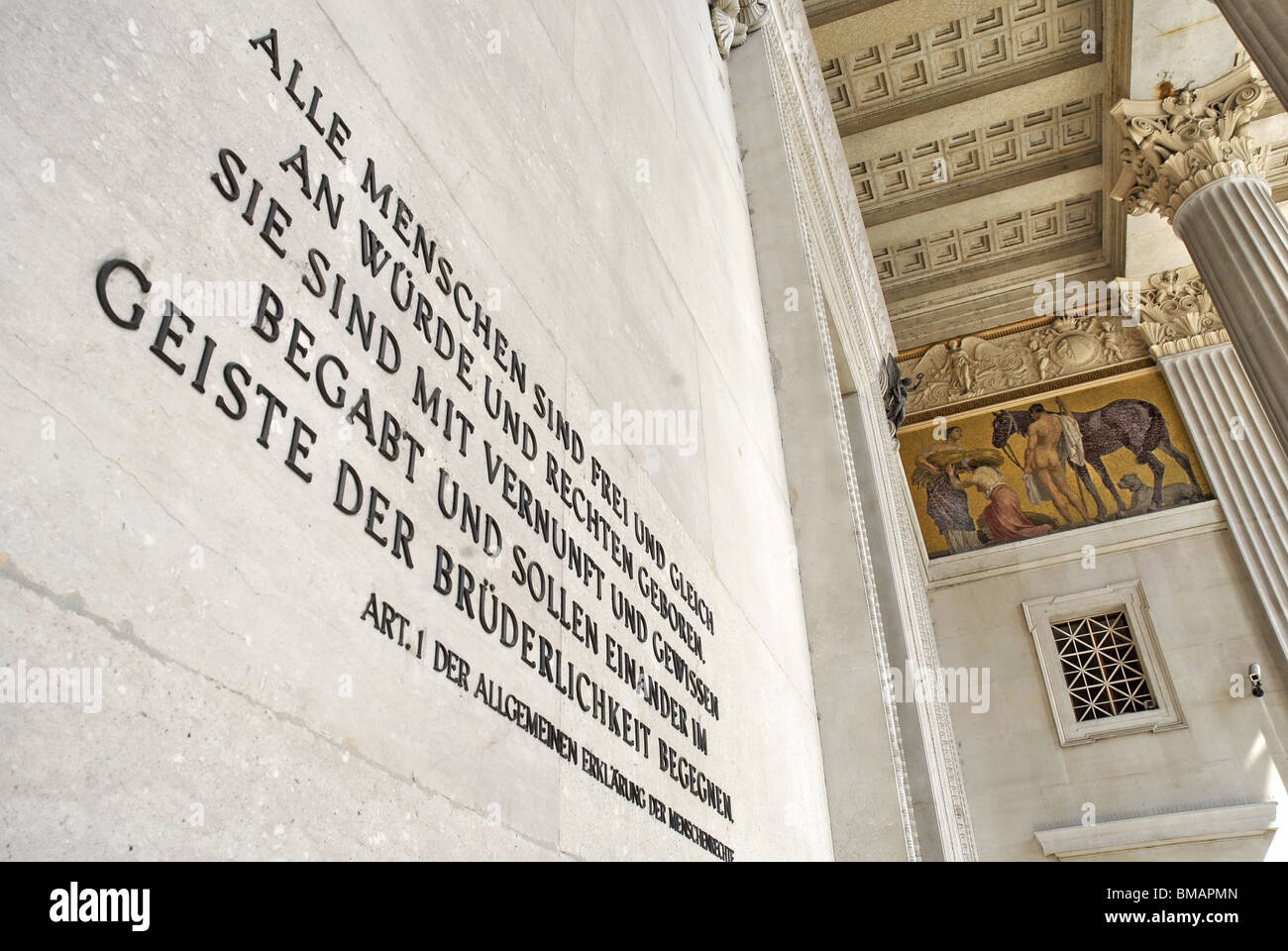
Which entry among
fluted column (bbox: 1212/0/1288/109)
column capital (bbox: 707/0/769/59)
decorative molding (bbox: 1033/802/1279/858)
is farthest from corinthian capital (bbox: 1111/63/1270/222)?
decorative molding (bbox: 1033/802/1279/858)

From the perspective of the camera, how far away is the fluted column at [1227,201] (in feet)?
33.9

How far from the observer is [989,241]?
688 inches

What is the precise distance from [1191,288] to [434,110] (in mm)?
16930

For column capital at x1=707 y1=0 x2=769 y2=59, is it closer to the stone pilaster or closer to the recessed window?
the stone pilaster

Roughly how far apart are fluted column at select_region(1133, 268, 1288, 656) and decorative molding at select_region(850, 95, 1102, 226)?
2.79m

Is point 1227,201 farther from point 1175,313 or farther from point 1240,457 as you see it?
point 1175,313

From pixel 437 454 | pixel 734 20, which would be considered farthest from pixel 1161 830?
pixel 437 454

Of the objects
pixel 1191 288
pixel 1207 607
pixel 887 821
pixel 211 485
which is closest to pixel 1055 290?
pixel 1191 288

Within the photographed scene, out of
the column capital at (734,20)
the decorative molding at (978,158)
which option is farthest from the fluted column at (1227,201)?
the column capital at (734,20)

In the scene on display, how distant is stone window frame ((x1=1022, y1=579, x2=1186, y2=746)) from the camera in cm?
1368

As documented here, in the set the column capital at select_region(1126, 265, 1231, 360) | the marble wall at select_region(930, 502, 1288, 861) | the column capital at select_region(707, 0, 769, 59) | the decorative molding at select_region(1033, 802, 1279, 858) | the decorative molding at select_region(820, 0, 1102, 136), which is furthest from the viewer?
the column capital at select_region(1126, 265, 1231, 360)

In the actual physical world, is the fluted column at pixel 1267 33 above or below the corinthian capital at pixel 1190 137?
below

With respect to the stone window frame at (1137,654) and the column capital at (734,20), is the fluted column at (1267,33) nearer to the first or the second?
the column capital at (734,20)

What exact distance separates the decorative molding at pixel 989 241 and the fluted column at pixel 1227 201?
105 inches
